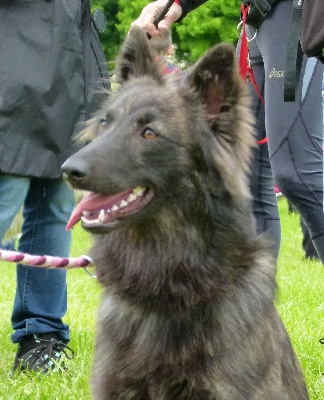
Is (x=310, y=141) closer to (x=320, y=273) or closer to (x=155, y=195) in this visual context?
(x=155, y=195)

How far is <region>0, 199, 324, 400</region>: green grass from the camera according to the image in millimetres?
4055

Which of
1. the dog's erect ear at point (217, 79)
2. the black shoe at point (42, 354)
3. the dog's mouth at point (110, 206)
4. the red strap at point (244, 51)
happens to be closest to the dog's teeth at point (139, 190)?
the dog's mouth at point (110, 206)

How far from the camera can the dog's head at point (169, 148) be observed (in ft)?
9.82

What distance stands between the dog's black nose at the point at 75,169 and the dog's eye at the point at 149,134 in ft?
1.18

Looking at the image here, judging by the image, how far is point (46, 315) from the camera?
15.0 ft

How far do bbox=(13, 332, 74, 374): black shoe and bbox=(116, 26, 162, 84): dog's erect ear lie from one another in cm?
192

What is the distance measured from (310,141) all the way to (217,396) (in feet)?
6.34

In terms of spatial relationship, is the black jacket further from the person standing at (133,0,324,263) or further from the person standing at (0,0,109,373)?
the person standing at (133,0,324,263)

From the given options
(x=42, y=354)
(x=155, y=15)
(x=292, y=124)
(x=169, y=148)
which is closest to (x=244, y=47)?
(x=292, y=124)

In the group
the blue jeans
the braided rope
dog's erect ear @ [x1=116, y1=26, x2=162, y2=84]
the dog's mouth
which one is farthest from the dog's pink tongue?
the blue jeans

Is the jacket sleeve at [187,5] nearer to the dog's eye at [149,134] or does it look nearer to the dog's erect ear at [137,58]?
the dog's erect ear at [137,58]

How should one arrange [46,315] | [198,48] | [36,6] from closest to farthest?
[36,6] < [46,315] < [198,48]

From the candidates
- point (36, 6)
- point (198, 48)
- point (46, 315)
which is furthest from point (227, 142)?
point (198, 48)

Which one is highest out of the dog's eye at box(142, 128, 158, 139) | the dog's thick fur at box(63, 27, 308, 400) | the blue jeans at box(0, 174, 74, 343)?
the dog's eye at box(142, 128, 158, 139)
